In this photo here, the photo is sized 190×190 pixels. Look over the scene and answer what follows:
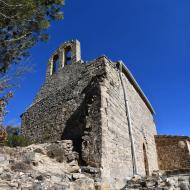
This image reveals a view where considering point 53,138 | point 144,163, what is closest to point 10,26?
point 53,138

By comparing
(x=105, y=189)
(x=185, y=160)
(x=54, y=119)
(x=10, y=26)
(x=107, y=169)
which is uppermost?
(x=10, y=26)

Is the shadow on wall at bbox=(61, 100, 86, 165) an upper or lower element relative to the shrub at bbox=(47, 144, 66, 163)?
upper

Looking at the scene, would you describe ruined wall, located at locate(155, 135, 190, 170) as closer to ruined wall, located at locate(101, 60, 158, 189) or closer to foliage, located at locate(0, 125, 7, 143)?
ruined wall, located at locate(101, 60, 158, 189)

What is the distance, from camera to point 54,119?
10539 mm

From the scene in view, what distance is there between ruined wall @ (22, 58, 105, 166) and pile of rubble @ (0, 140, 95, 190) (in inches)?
23.2

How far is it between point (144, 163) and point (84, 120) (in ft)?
15.8

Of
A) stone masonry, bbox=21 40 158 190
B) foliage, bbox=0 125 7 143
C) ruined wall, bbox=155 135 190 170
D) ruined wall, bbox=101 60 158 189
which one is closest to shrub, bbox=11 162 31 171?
foliage, bbox=0 125 7 143

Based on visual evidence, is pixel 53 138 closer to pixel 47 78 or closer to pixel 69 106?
pixel 69 106

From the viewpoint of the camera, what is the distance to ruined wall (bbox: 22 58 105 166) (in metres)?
7.98

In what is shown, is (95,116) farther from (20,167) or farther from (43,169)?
(20,167)

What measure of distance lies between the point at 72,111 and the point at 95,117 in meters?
1.88

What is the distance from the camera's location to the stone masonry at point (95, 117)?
782cm

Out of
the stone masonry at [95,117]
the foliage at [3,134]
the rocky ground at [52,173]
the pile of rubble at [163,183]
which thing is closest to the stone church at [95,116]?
the stone masonry at [95,117]

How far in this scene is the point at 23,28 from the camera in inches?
345
